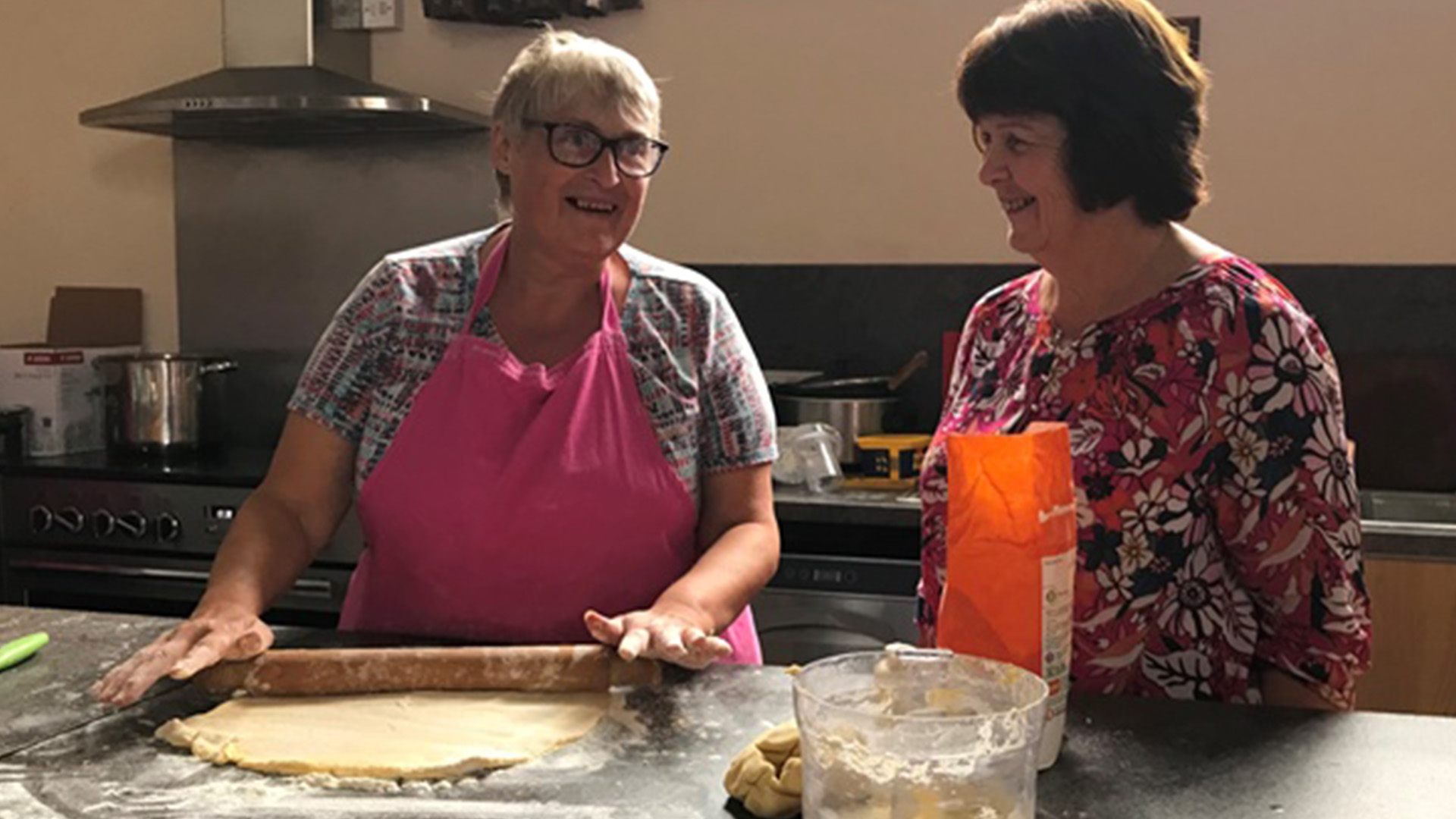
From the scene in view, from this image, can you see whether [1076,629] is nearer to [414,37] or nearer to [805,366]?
[805,366]

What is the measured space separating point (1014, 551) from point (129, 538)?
7.76 feet

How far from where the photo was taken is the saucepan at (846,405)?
2.87 m

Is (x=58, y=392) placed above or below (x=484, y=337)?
below

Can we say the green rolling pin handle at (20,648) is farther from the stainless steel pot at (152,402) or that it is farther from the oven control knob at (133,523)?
the stainless steel pot at (152,402)

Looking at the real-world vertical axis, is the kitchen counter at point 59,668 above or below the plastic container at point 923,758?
below

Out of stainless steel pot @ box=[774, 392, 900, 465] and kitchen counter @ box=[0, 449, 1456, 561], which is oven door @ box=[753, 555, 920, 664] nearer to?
kitchen counter @ box=[0, 449, 1456, 561]

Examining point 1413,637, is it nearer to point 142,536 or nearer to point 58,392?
point 142,536

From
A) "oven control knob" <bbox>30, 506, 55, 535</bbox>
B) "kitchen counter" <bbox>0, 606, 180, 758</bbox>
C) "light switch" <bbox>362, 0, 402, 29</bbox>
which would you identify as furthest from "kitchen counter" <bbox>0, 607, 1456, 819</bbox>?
"light switch" <bbox>362, 0, 402, 29</bbox>

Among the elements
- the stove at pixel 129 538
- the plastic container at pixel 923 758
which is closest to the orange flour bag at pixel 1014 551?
the plastic container at pixel 923 758

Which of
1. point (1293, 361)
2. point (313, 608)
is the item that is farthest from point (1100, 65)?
point (313, 608)

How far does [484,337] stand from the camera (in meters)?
1.73

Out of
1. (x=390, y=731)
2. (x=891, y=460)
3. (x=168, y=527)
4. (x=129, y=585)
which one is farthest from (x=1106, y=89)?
(x=129, y=585)

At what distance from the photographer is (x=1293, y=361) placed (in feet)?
4.49

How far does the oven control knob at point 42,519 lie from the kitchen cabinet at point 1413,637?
2488mm
